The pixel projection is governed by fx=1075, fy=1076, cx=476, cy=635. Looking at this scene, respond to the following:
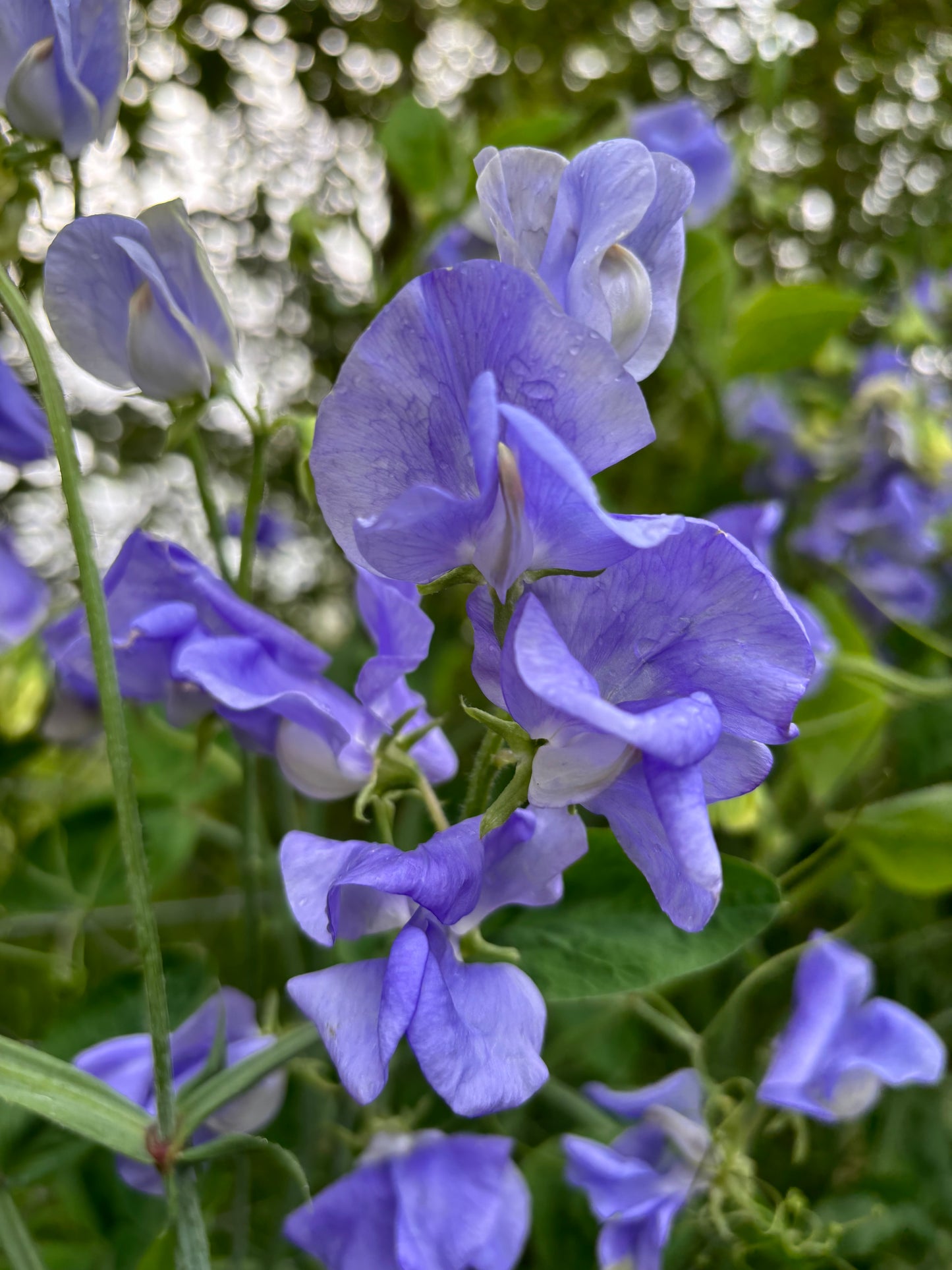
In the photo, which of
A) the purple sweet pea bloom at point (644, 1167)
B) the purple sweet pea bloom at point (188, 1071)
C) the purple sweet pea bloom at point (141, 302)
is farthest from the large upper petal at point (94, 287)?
the purple sweet pea bloom at point (644, 1167)

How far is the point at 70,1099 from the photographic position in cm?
27

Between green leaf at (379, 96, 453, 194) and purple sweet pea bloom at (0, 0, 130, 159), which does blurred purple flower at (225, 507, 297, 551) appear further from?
purple sweet pea bloom at (0, 0, 130, 159)

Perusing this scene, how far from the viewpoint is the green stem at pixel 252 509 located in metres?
0.35

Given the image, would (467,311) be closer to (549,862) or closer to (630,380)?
(630,380)

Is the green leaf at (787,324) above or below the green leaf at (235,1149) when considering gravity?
below

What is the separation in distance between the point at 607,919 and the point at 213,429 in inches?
39.8

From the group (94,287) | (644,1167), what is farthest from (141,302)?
(644,1167)

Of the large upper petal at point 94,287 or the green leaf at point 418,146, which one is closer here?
the large upper petal at point 94,287

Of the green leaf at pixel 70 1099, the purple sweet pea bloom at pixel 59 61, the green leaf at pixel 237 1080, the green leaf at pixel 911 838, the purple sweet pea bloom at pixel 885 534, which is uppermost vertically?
the purple sweet pea bloom at pixel 59 61

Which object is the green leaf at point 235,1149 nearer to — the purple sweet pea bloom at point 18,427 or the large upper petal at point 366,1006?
the large upper petal at point 366,1006

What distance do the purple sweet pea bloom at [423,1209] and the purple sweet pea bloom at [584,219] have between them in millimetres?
286

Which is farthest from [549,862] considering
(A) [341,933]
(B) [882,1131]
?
(B) [882,1131]

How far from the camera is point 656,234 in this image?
29 cm

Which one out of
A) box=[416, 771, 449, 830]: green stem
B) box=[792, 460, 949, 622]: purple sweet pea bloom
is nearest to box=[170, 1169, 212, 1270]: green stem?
box=[416, 771, 449, 830]: green stem
